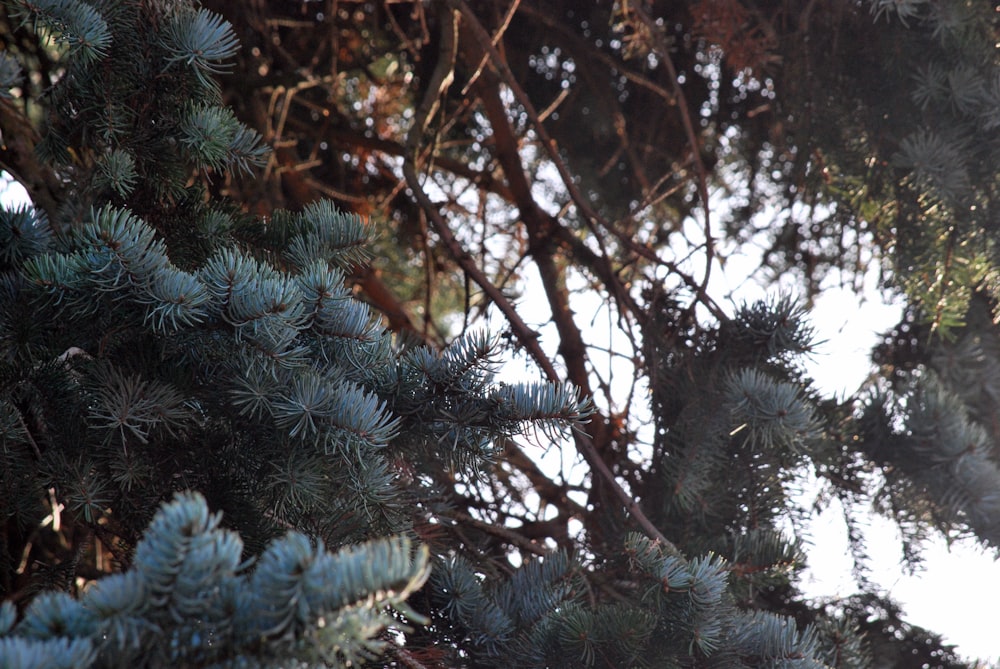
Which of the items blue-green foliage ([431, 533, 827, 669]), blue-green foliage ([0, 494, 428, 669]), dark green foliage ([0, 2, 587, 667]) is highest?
Answer: dark green foliage ([0, 2, 587, 667])

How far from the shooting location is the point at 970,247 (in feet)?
4.13

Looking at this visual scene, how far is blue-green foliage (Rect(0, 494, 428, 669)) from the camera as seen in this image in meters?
0.47

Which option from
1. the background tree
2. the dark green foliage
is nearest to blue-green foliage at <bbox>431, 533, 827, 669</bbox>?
the background tree

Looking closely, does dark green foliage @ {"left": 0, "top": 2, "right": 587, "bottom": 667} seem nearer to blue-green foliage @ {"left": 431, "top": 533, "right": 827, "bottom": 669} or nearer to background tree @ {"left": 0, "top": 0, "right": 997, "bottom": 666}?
background tree @ {"left": 0, "top": 0, "right": 997, "bottom": 666}

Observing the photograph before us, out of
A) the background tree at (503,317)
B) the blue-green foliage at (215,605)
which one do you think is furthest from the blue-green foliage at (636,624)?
the blue-green foliage at (215,605)

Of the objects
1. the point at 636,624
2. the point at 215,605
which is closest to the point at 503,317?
the point at 636,624

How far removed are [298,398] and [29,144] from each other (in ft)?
2.21

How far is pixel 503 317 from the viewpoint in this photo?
1.23 metres

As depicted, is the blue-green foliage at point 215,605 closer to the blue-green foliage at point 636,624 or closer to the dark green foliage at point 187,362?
the dark green foliage at point 187,362

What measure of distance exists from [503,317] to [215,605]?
78 centimetres

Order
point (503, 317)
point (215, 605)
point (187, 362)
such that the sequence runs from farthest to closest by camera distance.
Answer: point (503, 317)
point (187, 362)
point (215, 605)

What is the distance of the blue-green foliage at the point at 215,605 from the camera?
47 cm

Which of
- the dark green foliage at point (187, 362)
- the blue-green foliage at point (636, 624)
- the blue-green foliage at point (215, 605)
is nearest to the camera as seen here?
the blue-green foliage at point (215, 605)

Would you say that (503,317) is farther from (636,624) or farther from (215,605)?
(215,605)
